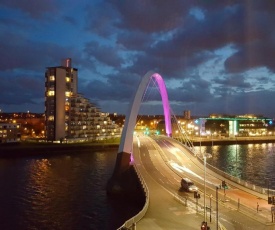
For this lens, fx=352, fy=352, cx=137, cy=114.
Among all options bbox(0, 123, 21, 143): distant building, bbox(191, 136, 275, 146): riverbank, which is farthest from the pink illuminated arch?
bbox(191, 136, 275, 146): riverbank

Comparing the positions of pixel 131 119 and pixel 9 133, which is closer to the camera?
pixel 131 119

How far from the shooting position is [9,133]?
11806cm

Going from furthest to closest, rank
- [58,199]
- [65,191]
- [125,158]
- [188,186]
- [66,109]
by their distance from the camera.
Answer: [66,109] < [65,191] < [125,158] < [58,199] < [188,186]

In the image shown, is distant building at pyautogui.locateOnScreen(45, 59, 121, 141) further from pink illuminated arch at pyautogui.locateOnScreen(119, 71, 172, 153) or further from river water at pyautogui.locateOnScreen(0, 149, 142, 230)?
pink illuminated arch at pyautogui.locateOnScreen(119, 71, 172, 153)

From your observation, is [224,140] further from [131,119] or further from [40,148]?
[131,119]

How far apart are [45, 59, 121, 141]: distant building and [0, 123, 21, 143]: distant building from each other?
10445 mm

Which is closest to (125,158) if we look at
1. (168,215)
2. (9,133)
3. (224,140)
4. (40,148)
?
(168,215)

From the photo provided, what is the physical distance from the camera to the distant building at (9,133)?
116188 mm

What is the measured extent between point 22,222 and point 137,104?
2536cm

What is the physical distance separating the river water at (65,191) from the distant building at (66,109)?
32.8 metres

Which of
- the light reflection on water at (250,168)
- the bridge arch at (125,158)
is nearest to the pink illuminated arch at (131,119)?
the bridge arch at (125,158)

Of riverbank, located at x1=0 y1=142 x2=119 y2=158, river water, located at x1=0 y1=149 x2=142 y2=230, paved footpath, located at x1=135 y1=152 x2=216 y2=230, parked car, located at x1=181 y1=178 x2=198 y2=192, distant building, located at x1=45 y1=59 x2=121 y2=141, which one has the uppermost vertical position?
distant building, located at x1=45 y1=59 x2=121 y2=141

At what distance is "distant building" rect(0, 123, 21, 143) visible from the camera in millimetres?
116188

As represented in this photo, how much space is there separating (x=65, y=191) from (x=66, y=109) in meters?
77.2
